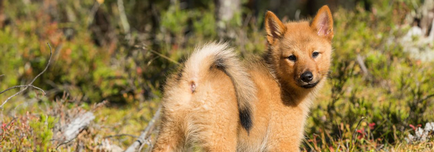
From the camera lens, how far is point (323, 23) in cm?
459

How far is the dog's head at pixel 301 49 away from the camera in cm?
431

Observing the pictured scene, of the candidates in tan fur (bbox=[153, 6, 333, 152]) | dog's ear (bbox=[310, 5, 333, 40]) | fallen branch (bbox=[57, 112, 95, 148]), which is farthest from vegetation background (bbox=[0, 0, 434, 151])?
dog's ear (bbox=[310, 5, 333, 40])

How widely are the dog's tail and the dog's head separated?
0.59 metres

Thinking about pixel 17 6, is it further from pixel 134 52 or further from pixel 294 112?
pixel 294 112

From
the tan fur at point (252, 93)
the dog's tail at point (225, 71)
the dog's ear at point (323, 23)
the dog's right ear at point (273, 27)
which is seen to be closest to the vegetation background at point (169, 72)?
the tan fur at point (252, 93)

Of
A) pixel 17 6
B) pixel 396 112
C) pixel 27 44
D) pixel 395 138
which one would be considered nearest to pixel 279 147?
pixel 395 138

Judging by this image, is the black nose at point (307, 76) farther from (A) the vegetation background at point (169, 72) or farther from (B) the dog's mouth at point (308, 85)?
(A) the vegetation background at point (169, 72)

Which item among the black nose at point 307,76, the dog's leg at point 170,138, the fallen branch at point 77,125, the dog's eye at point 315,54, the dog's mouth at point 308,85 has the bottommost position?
the dog's leg at point 170,138

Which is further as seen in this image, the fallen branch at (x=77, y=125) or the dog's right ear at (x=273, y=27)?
the fallen branch at (x=77, y=125)

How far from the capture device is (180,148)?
382cm

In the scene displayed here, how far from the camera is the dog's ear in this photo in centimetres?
450

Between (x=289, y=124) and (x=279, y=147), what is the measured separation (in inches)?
8.9

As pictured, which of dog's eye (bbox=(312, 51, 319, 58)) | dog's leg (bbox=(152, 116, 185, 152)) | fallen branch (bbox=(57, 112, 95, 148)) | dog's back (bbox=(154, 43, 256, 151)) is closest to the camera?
dog's back (bbox=(154, 43, 256, 151))

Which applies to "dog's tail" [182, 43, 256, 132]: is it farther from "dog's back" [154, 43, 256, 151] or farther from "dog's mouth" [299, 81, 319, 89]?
"dog's mouth" [299, 81, 319, 89]
